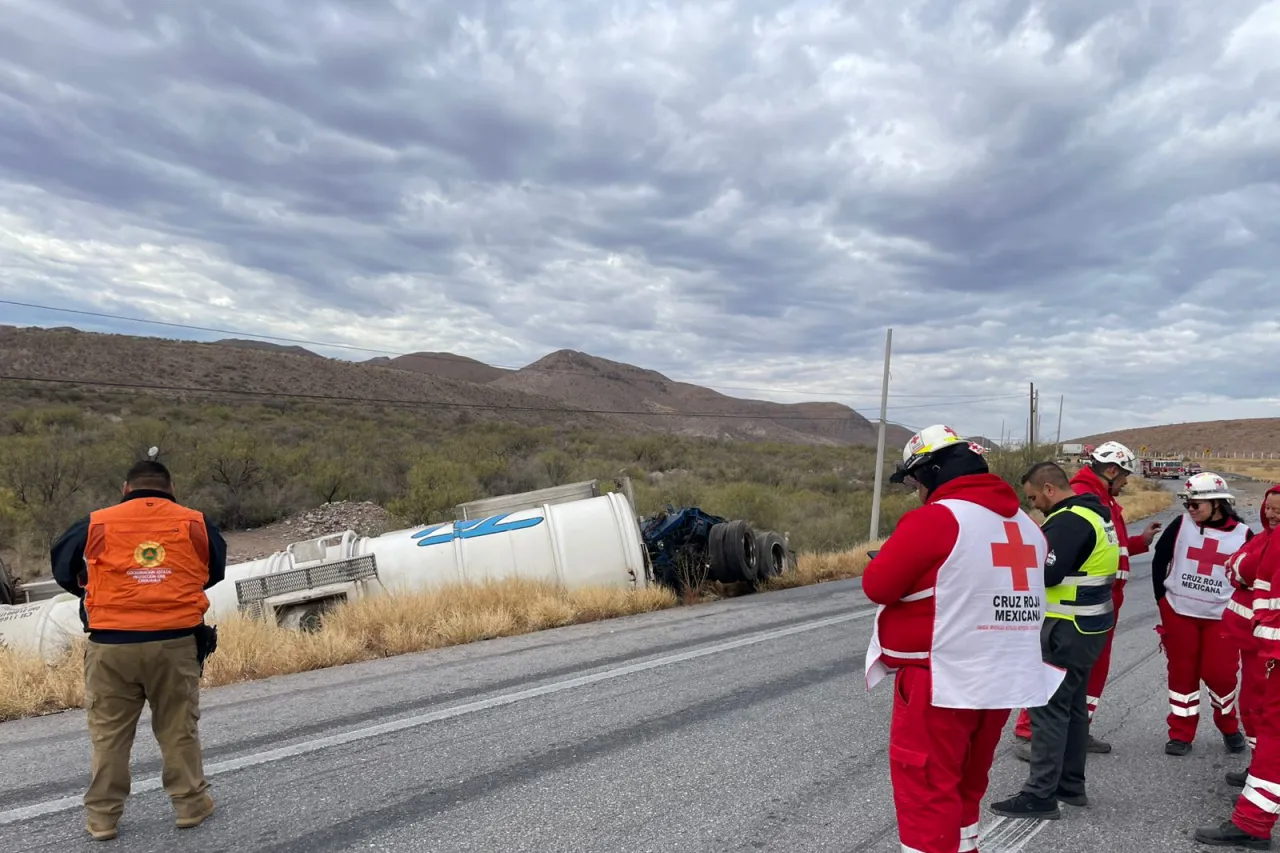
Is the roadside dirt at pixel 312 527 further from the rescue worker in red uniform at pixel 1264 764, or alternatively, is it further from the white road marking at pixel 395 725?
the rescue worker in red uniform at pixel 1264 764

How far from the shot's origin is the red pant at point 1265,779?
365 centimetres

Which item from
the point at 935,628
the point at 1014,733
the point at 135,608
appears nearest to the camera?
the point at 935,628

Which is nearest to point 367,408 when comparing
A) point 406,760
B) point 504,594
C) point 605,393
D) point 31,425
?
point 31,425

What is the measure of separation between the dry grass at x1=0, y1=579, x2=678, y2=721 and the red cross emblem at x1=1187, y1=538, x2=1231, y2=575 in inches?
244

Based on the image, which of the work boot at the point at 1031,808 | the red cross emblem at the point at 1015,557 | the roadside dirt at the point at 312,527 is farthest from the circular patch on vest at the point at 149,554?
the roadside dirt at the point at 312,527

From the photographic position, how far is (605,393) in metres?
144

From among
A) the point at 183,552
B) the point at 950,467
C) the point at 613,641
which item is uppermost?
the point at 950,467

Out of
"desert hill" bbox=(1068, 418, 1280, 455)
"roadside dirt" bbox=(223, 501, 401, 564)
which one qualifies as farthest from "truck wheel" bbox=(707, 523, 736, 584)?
"desert hill" bbox=(1068, 418, 1280, 455)

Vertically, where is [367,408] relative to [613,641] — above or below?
above

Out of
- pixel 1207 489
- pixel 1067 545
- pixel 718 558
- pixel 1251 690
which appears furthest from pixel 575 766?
pixel 718 558

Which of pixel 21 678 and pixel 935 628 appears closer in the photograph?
pixel 935 628

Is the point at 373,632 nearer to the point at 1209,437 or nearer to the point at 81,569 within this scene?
the point at 81,569

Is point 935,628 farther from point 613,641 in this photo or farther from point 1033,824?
point 613,641

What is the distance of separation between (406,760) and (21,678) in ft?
12.1
